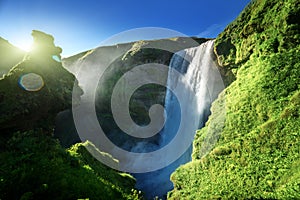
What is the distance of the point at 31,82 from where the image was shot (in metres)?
15.2

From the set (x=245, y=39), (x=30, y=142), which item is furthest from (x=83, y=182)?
(x=245, y=39)

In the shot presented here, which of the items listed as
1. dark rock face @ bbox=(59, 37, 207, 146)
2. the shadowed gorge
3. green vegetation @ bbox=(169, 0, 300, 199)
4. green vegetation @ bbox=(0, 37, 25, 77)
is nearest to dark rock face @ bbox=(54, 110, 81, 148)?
dark rock face @ bbox=(59, 37, 207, 146)

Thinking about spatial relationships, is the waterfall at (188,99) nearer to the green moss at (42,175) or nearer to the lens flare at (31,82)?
the green moss at (42,175)

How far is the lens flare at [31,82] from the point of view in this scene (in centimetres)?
1486

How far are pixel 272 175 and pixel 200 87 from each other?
17.1 metres

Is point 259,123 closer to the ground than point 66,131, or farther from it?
closer to the ground

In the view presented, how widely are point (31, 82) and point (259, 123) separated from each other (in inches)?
593

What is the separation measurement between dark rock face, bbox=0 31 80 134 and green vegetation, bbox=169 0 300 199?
10604 millimetres

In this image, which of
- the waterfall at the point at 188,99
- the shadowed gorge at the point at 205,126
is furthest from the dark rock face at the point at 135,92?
the shadowed gorge at the point at 205,126

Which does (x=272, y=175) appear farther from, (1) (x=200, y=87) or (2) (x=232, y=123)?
(1) (x=200, y=87)

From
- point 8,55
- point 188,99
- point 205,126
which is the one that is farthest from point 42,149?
point 8,55

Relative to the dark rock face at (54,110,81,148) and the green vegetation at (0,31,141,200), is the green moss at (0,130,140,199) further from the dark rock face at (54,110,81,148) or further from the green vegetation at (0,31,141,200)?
the dark rock face at (54,110,81,148)

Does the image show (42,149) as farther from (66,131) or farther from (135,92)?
(135,92)

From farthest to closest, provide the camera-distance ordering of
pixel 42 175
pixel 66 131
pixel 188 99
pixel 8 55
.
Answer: pixel 8 55 → pixel 66 131 → pixel 188 99 → pixel 42 175
